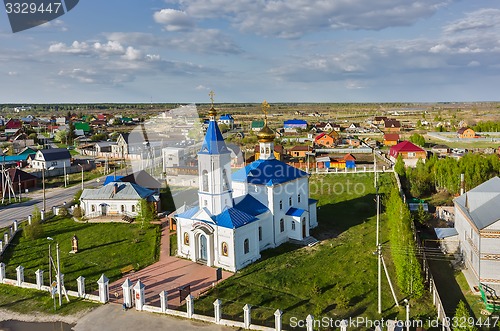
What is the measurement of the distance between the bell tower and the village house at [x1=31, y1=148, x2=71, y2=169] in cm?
3692

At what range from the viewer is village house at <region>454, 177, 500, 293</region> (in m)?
18.0

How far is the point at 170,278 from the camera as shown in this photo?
777 inches

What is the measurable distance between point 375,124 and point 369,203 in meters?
71.9

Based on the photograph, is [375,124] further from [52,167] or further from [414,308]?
[414,308]

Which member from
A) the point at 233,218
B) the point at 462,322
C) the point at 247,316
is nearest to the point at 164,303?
the point at 247,316

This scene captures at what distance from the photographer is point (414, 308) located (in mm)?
16641

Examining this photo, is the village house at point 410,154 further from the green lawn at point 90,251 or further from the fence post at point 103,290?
the fence post at point 103,290

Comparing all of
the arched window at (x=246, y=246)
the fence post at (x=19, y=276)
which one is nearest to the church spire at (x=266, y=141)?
the arched window at (x=246, y=246)

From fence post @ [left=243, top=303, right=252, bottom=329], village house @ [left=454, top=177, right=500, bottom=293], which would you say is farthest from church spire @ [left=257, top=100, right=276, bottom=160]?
fence post @ [left=243, top=303, right=252, bottom=329]

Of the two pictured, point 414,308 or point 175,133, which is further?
point 175,133

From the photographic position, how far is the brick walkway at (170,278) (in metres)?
17.9

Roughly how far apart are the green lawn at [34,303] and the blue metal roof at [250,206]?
877cm

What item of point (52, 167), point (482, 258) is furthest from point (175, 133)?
point (482, 258)

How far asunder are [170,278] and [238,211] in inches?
189
